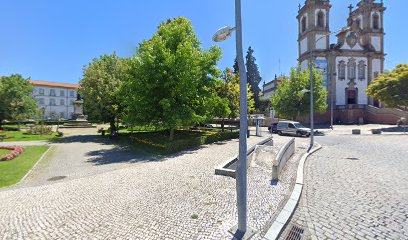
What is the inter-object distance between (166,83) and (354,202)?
12.2 m

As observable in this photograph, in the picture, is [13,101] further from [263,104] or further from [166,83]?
A: [263,104]

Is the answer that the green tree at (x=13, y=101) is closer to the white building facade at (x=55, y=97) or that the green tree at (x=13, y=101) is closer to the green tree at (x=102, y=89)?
the green tree at (x=102, y=89)

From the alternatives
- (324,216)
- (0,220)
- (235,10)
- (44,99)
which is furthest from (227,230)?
(44,99)

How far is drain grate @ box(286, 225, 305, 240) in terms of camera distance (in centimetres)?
449

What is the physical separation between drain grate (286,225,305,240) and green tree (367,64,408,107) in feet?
118

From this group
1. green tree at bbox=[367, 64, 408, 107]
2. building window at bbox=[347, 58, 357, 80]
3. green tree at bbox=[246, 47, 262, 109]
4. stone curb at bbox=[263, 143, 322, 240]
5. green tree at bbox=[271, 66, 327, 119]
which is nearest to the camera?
stone curb at bbox=[263, 143, 322, 240]

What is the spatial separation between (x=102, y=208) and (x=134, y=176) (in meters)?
3.20

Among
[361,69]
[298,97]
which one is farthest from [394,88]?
[361,69]

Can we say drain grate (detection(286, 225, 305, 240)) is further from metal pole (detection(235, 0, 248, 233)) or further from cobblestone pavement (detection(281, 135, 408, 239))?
metal pole (detection(235, 0, 248, 233))

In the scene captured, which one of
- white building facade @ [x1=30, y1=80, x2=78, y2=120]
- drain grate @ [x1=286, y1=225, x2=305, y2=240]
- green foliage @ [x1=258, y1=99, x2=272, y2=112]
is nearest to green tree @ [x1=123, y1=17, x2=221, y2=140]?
drain grate @ [x1=286, y1=225, x2=305, y2=240]

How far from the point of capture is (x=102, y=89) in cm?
2325

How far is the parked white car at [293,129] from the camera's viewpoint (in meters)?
24.7

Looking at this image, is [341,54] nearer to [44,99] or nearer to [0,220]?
[0,220]

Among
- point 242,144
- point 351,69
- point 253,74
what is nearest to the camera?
→ point 242,144
